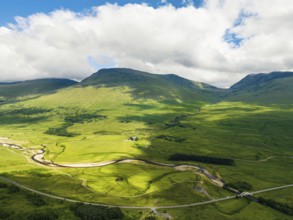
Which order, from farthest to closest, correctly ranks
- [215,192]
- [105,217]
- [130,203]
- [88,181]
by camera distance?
[88,181] → [215,192] → [130,203] → [105,217]

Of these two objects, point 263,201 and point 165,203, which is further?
point 263,201

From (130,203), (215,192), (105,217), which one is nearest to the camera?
(105,217)

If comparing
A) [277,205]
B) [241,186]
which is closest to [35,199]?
[241,186]

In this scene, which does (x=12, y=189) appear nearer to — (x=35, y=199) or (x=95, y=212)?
(x=35, y=199)

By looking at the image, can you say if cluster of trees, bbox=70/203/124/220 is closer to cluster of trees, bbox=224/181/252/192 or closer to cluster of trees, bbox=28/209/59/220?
cluster of trees, bbox=28/209/59/220

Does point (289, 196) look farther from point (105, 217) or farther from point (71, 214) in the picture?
point (71, 214)

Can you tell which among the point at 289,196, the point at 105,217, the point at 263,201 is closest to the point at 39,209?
the point at 105,217
